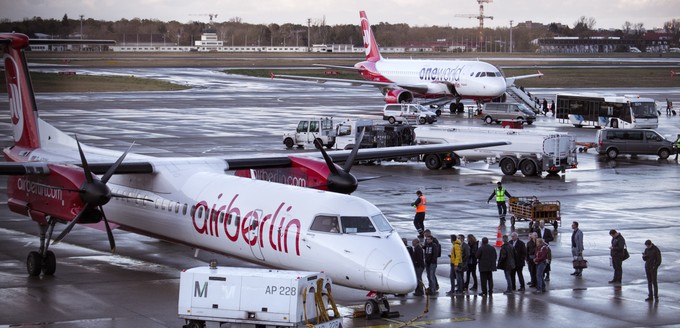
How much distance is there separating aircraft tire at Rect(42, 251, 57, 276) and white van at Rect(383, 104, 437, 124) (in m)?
43.6

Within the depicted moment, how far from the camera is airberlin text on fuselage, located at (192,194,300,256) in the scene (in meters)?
21.7

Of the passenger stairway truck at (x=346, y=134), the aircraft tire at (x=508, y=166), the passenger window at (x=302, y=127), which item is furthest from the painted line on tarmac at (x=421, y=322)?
the passenger window at (x=302, y=127)

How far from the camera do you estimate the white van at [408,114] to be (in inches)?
2650

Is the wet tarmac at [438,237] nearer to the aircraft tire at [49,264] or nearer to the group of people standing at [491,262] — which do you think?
the aircraft tire at [49,264]

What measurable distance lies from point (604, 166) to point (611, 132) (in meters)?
3.50

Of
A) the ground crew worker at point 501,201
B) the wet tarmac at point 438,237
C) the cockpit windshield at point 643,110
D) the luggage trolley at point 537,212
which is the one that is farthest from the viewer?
the cockpit windshield at point 643,110

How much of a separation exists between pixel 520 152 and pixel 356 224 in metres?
24.6

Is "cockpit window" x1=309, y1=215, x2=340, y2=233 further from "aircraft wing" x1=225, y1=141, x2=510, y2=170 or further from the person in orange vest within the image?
the person in orange vest

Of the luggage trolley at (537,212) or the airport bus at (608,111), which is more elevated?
the airport bus at (608,111)

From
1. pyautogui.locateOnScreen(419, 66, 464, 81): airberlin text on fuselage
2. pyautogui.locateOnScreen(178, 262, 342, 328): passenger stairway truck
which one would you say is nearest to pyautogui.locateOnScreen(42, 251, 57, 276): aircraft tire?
pyautogui.locateOnScreen(178, 262, 342, 328): passenger stairway truck

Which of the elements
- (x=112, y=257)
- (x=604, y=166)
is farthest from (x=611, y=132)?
(x=112, y=257)

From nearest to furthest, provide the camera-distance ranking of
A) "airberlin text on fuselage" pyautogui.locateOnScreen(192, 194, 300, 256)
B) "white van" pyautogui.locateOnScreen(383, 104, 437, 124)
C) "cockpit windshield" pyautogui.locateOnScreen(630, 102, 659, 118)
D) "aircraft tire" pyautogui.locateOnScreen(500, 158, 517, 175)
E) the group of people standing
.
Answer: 1. "airberlin text on fuselage" pyautogui.locateOnScreen(192, 194, 300, 256)
2. the group of people standing
3. "aircraft tire" pyautogui.locateOnScreen(500, 158, 517, 175)
4. "cockpit windshield" pyautogui.locateOnScreen(630, 102, 659, 118)
5. "white van" pyautogui.locateOnScreen(383, 104, 437, 124)

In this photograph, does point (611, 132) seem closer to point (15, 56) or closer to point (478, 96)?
point (478, 96)

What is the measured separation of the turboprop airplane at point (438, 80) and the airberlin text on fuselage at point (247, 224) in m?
51.8
